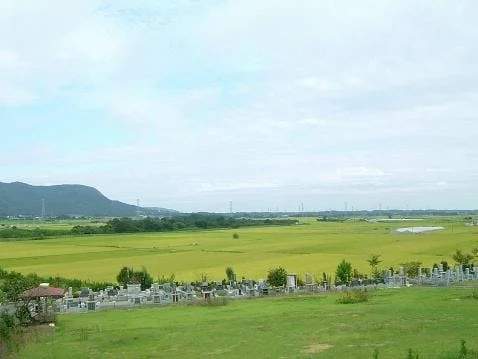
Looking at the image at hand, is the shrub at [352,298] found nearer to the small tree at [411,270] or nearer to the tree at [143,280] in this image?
the small tree at [411,270]

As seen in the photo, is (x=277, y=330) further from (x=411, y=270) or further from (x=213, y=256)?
(x=213, y=256)

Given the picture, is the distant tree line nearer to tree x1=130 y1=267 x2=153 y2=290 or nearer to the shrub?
tree x1=130 y1=267 x2=153 y2=290

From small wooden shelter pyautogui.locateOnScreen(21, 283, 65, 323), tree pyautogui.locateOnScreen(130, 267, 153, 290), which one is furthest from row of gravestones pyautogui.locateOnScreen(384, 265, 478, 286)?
small wooden shelter pyautogui.locateOnScreen(21, 283, 65, 323)

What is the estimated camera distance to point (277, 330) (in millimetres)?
22984

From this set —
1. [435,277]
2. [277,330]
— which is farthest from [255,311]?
[435,277]

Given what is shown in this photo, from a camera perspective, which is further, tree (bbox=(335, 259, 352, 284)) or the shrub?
tree (bbox=(335, 259, 352, 284))

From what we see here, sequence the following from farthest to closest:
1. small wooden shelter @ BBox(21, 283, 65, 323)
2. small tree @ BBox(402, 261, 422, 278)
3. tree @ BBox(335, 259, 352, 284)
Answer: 1. small tree @ BBox(402, 261, 422, 278)
2. tree @ BBox(335, 259, 352, 284)
3. small wooden shelter @ BBox(21, 283, 65, 323)

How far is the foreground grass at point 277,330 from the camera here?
19.4 m

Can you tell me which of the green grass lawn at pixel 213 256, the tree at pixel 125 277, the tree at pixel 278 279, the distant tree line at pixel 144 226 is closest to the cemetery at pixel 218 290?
the tree at pixel 278 279

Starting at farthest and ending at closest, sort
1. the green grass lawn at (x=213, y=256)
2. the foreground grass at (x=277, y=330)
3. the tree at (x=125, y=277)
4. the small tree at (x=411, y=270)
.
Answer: the green grass lawn at (x=213, y=256) < the tree at (x=125, y=277) < the small tree at (x=411, y=270) < the foreground grass at (x=277, y=330)

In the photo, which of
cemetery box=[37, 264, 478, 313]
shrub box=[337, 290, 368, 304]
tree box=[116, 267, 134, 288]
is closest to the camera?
shrub box=[337, 290, 368, 304]

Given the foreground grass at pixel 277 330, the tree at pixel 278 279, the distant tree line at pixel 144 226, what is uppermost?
the distant tree line at pixel 144 226

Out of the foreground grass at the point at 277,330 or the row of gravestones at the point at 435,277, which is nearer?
the foreground grass at the point at 277,330

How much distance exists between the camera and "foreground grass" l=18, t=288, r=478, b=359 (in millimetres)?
19438
